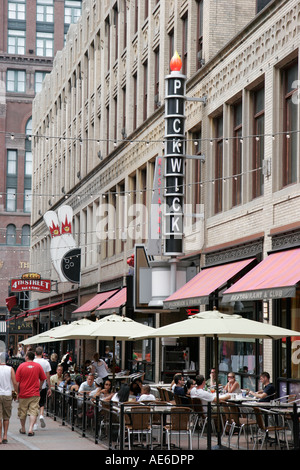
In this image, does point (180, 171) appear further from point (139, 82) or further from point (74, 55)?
point (74, 55)

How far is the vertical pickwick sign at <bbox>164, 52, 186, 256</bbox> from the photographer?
86.8 ft

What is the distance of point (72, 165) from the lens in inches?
2096

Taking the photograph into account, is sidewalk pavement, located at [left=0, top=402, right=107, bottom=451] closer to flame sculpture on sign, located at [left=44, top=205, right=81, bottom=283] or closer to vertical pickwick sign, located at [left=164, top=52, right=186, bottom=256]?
vertical pickwick sign, located at [left=164, top=52, right=186, bottom=256]

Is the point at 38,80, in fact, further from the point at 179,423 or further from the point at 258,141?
the point at 179,423

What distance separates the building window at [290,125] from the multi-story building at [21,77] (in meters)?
77.5

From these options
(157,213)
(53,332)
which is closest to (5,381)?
(53,332)

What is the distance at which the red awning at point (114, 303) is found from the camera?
33.9m

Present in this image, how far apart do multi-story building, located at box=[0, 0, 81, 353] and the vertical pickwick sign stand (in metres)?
71.8

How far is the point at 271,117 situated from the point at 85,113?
1132 inches

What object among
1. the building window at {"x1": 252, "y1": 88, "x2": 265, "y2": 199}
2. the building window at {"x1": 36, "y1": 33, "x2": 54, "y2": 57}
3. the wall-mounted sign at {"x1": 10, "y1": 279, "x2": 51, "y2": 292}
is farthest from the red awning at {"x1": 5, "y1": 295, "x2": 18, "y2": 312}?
the building window at {"x1": 252, "y1": 88, "x2": 265, "y2": 199}

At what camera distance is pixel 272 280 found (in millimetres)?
18766

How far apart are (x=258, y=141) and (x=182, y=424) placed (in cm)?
961

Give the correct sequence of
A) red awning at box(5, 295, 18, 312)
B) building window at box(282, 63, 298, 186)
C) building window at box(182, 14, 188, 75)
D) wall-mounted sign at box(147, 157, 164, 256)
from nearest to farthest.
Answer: building window at box(282, 63, 298, 186)
wall-mounted sign at box(147, 157, 164, 256)
building window at box(182, 14, 188, 75)
red awning at box(5, 295, 18, 312)

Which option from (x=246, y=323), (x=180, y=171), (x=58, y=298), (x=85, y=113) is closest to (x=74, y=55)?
(x=85, y=113)
